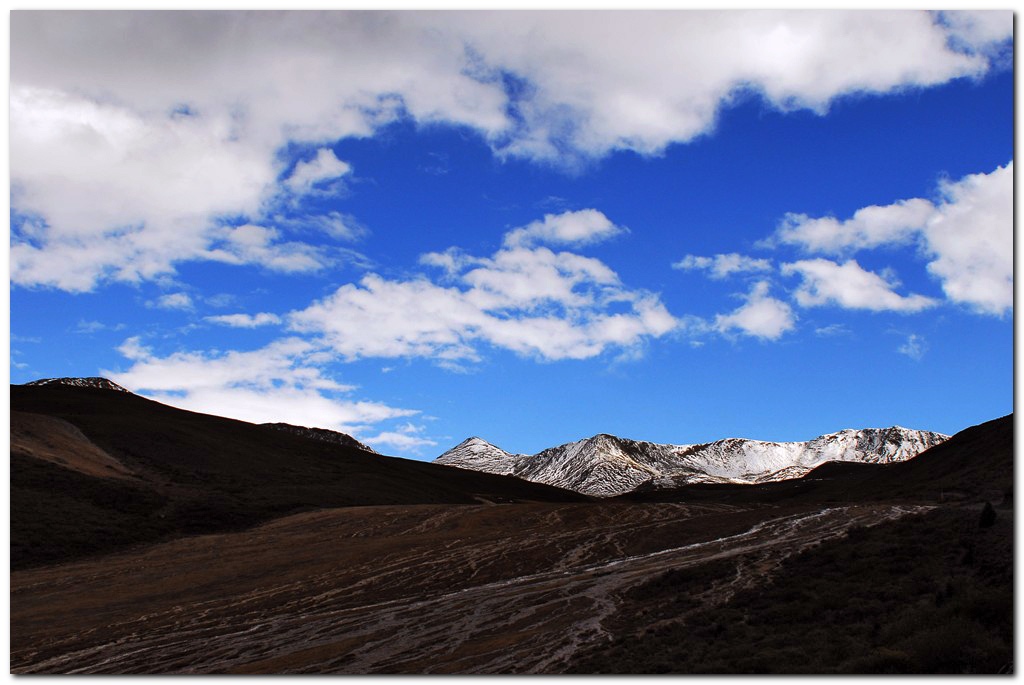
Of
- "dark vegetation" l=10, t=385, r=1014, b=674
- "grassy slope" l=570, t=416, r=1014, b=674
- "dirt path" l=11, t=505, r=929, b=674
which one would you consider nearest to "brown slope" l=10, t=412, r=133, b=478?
"dark vegetation" l=10, t=385, r=1014, b=674

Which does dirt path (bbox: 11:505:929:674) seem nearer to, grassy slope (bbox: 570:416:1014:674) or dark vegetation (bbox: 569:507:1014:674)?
grassy slope (bbox: 570:416:1014:674)

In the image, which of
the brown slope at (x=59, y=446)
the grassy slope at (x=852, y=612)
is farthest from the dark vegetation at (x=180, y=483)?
the grassy slope at (x=852, y=612)

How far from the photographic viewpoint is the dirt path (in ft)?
69.8

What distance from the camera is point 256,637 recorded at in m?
24.4

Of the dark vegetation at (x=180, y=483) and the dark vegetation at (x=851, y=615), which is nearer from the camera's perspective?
the dark vegetation at (x=851, y=615)

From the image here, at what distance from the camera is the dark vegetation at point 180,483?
5438cm

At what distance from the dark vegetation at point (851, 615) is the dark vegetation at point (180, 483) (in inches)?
1636

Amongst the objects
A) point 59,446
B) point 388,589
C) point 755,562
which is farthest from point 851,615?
point 59,446

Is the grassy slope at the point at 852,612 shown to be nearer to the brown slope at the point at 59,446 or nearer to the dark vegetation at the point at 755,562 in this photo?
the dark vegetation at the point at 755,562

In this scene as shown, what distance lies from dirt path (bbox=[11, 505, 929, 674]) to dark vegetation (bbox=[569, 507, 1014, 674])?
1.49 meters

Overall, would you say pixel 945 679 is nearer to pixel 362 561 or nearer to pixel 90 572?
pixel 362 561

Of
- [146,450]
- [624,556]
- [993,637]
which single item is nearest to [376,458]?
[146,450]

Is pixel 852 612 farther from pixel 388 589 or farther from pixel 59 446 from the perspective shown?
pixel 59 446

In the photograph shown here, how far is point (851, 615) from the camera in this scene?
20.2m
